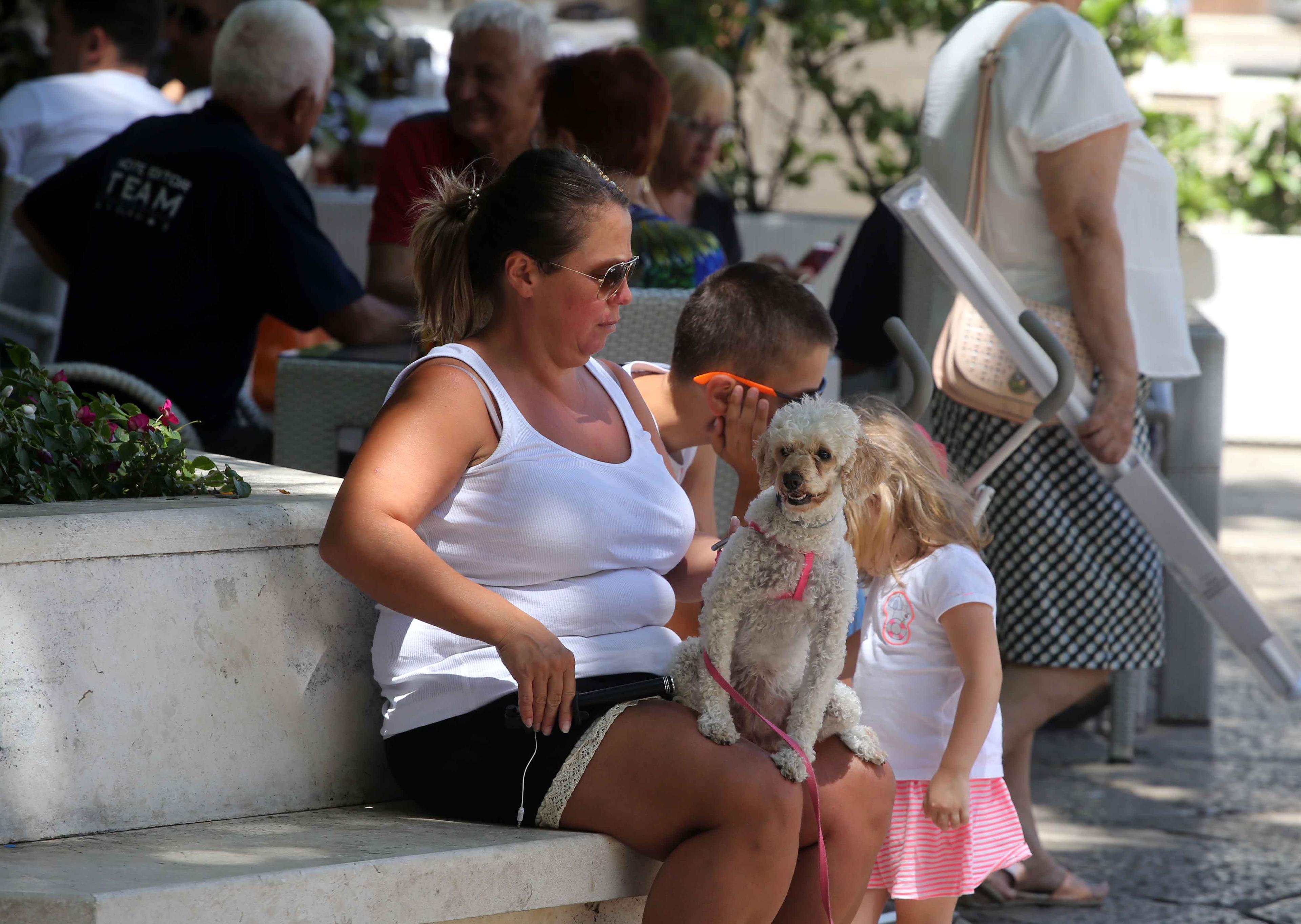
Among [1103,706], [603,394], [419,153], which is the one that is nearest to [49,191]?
[419,153]

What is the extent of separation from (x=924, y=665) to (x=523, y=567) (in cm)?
92

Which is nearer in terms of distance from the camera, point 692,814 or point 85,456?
point 692,814

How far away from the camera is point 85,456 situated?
110 inches

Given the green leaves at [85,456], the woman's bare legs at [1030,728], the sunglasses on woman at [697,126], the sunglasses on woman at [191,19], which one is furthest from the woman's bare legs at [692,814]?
the sunglasses on woman at [191,19]

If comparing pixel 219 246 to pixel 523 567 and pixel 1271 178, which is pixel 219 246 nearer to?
pixel 523 567

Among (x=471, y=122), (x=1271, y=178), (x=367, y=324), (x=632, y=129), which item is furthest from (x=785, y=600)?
(x=1271, y=178)

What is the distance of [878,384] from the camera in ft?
17.3

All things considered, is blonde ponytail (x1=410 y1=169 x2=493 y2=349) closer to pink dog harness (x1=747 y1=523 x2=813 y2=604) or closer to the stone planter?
the stone planter

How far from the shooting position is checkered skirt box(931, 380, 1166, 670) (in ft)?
12.4

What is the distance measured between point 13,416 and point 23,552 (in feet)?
1.76

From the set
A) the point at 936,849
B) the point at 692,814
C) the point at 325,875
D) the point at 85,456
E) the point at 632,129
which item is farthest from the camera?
the point at 632,129

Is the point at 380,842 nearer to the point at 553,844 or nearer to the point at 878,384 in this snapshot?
the point at 553,844

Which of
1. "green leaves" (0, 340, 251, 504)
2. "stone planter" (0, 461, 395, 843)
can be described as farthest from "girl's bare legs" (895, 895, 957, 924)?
"green leaves" (0, 340, 251, 504)

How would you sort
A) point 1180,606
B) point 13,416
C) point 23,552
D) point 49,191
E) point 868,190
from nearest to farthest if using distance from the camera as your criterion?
point 23,552 < point 13,416 < point 49,191 < point 1180,606 < point 868,190
